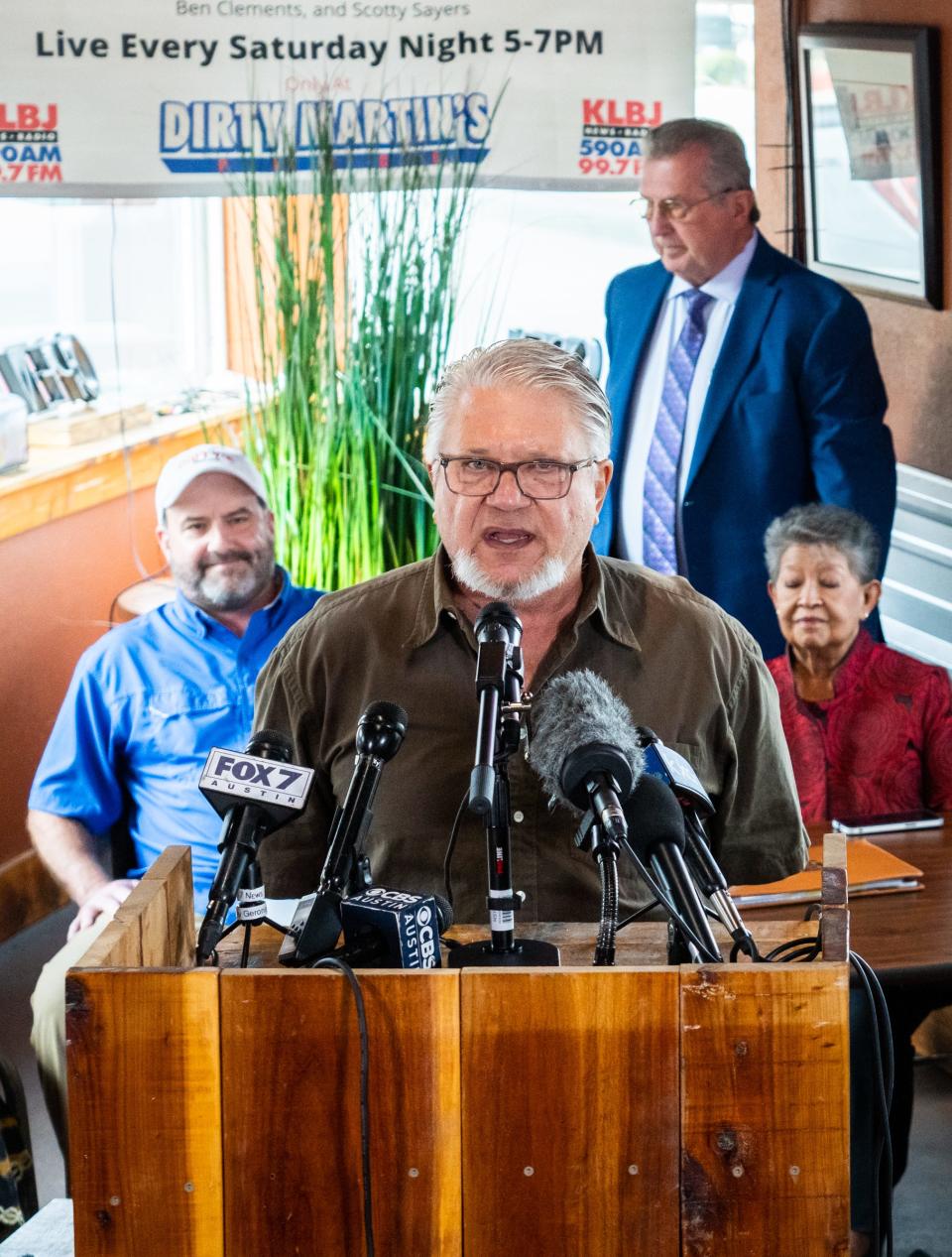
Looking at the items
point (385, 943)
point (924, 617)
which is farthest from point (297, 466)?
point (385, 943)

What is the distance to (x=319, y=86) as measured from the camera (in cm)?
332

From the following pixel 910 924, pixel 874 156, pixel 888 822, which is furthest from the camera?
pixel 874 156

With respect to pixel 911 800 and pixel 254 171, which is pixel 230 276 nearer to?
pixel 254 171

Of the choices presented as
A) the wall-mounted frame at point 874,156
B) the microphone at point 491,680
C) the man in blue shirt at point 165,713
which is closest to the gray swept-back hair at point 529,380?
the microphone at point 491,680

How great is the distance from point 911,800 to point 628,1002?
6.94 ft

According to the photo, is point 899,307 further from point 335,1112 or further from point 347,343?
point 335,1112

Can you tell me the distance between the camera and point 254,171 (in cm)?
335

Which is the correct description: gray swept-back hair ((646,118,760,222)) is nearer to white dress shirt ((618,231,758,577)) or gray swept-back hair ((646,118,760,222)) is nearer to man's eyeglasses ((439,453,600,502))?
white dress shirt ((618,231,758,577))

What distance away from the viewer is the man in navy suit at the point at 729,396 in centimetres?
346

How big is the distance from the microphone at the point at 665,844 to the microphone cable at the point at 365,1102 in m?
0.26

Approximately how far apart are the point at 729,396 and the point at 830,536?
39cm

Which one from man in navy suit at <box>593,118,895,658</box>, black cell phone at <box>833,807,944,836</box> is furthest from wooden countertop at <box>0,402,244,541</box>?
black cell phone at <box>833,807,944,836</box>

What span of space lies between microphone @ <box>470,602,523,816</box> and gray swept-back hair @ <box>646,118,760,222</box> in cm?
219

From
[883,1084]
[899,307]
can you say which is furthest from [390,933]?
[899,307]
